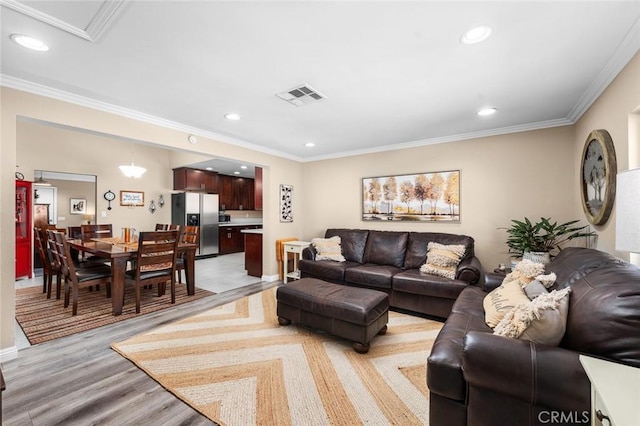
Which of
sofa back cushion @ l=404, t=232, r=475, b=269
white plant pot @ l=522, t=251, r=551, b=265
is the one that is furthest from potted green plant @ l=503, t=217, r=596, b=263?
sofa back cushion @ l=404, t=232, r=475, b=269

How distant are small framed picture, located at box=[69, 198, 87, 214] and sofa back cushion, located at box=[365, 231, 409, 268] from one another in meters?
6.18

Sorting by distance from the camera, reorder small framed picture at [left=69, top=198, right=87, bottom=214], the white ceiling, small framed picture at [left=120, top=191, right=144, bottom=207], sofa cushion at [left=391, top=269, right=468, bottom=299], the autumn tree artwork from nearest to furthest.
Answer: the white ceiling
sofa cushion at [left=391, top=269, right=468, bottom=299]
the autumn tree artwork
small framed picture at [left=69, top=198, right=87, bottom=214]
small framed picture at [left=120, top=191, right=144, bottom=207]

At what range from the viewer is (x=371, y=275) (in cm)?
359

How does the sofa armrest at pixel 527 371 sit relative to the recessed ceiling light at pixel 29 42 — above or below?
below

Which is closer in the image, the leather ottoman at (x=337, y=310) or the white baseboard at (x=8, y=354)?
the white baseboard at (x=8, y=354)

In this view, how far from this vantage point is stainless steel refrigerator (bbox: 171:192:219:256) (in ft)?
22.7

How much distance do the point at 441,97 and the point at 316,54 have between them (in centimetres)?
143

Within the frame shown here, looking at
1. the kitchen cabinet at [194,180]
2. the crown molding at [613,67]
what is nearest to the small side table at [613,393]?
the crown molding at [613,67]

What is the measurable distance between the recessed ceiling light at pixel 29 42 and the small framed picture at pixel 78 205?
516 cm

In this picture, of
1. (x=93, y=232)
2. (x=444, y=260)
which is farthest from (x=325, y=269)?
(x=93, y=232)

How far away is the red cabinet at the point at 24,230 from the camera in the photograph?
475 centimetres

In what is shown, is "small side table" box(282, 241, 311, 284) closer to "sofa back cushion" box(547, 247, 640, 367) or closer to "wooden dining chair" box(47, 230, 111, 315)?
"wooden dining chair" box(47, 230, 111, 315)

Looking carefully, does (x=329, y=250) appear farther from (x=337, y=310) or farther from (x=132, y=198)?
(x=132, y=198)

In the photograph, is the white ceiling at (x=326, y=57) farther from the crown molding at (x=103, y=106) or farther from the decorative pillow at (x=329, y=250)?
the decorative pillow at (x=329, y=250)
